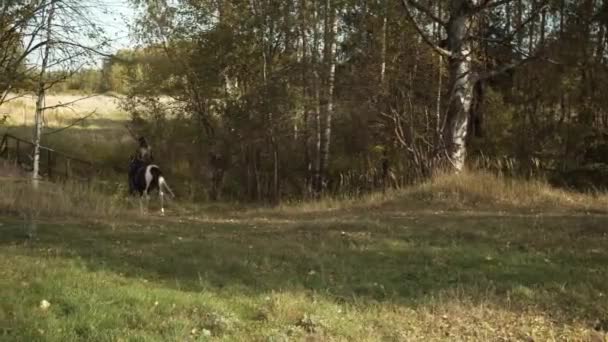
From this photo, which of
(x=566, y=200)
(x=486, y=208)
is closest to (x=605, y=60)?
(x=566, y=200)

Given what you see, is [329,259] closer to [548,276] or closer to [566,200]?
[548,276]

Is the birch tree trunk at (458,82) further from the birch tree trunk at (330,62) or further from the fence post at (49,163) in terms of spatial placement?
the fence post at (49,163)

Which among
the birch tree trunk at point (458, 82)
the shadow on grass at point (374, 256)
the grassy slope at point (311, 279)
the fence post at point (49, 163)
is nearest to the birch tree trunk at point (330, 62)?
the birch tree trunk at point (458, 82)

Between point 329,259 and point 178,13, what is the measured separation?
17.8m

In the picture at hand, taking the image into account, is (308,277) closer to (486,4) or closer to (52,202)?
(52,202)

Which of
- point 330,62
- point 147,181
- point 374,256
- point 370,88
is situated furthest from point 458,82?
point 374,256

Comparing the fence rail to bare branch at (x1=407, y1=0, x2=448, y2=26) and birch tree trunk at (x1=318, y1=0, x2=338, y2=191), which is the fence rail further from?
bare branch at (x1=407, y1=0, x2=448, y2=26)

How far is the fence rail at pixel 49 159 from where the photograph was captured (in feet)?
94.2

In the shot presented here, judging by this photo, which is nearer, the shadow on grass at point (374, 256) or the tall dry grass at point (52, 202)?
the shadow on grass at point (374, 256)

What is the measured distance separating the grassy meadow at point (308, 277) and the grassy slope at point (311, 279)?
0.02 m

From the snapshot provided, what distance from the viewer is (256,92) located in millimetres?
23031

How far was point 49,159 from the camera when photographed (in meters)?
28.9

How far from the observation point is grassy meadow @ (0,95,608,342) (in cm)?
618

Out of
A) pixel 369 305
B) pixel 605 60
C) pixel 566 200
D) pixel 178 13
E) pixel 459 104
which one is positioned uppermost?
pixel 178 13
